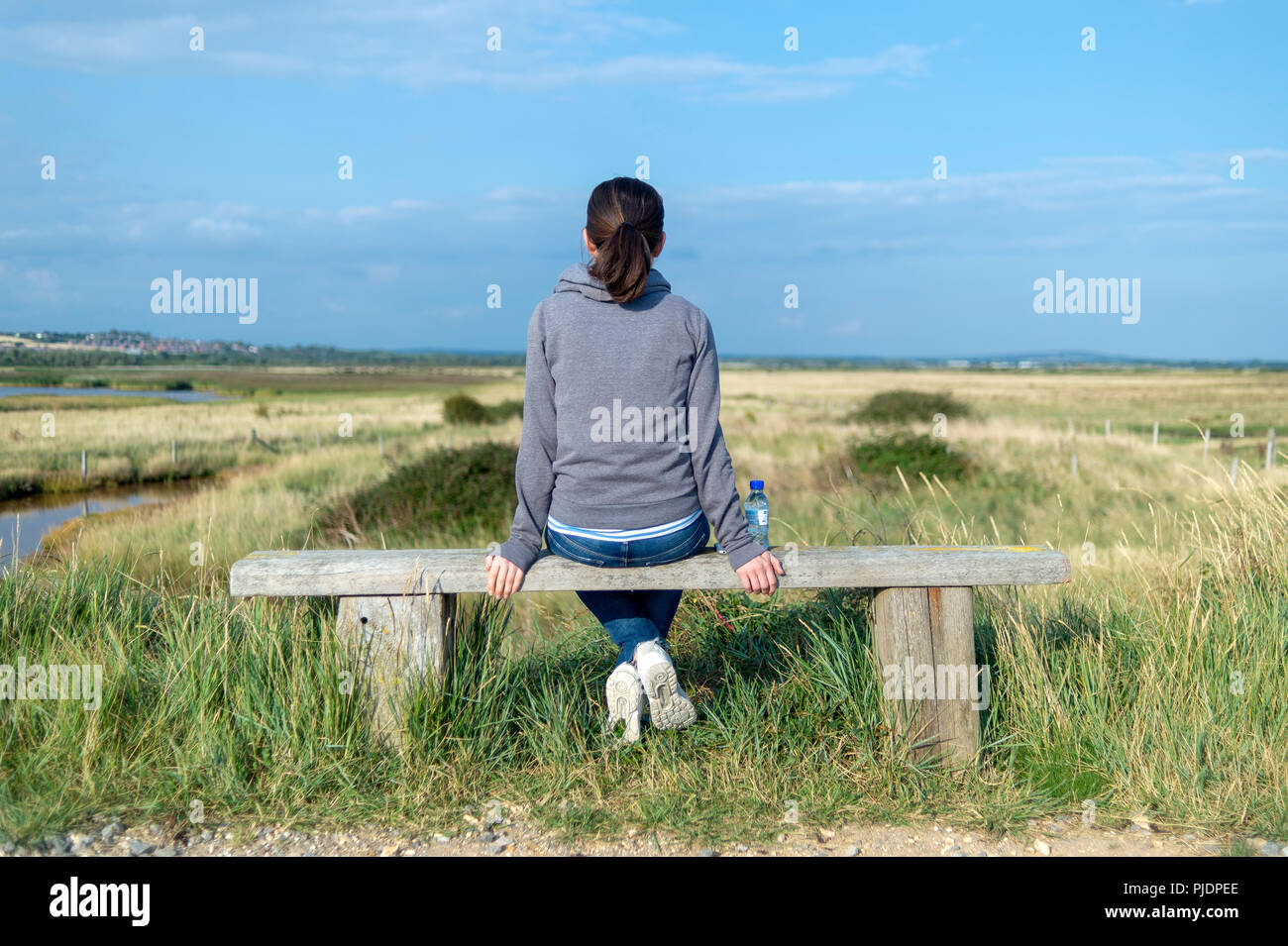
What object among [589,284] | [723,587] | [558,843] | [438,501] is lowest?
[558,843]

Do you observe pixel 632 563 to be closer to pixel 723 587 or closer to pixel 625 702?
pixel 723 587

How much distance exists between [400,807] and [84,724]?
1.23m

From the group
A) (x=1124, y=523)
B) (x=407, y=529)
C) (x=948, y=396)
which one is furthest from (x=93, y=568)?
(x=948, y=396)

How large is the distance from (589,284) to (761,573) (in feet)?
3.76

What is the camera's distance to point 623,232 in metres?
3.11

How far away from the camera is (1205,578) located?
14.4 ft

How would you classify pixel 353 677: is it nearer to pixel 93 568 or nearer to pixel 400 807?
pixel 400 807

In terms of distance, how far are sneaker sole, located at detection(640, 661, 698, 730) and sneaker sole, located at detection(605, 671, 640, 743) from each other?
0.04m

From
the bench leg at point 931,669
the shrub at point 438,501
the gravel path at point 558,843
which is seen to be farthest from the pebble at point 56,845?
the shrub at point 438,501

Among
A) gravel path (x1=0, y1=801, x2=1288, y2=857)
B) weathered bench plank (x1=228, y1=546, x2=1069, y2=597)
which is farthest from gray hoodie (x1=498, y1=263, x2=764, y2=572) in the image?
gravel path (x1=0, y1=801, x2=1288, y2=857)

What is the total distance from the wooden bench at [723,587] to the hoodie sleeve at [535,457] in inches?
4.7

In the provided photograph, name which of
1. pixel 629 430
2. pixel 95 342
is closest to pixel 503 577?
pixel 629 430

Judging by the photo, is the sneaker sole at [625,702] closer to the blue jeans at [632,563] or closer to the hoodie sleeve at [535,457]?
the blue jeans at [632,563]

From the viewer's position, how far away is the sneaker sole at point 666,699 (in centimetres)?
322
